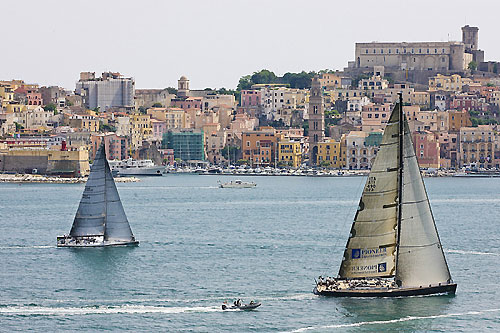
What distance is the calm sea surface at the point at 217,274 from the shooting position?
2641 centimetres

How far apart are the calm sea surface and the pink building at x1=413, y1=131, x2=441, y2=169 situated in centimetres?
4584

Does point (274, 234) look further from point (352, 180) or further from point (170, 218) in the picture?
point (352, 180)

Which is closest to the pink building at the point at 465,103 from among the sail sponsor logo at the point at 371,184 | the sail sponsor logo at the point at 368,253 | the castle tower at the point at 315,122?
the castle tower at the point at 315,122

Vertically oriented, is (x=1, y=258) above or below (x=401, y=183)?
below

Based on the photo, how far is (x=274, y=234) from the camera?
44.1 meters

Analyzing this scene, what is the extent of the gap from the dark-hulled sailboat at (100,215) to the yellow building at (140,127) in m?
79.5

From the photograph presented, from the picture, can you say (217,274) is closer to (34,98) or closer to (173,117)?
(173,117)

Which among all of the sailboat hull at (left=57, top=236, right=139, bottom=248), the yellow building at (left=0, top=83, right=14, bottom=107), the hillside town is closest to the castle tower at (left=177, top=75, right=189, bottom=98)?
the hillside town

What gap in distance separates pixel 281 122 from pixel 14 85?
28312mm

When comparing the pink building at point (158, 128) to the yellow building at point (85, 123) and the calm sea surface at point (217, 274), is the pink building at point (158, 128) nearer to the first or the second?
the yellow building at point (85, 123)

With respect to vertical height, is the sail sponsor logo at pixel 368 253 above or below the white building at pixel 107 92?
below

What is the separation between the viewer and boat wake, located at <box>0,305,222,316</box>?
89.7ft

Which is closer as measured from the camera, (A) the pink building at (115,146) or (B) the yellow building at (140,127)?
(A) the pink building at (115,146)

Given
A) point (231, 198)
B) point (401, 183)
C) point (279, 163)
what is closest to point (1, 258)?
point (401, 183)
